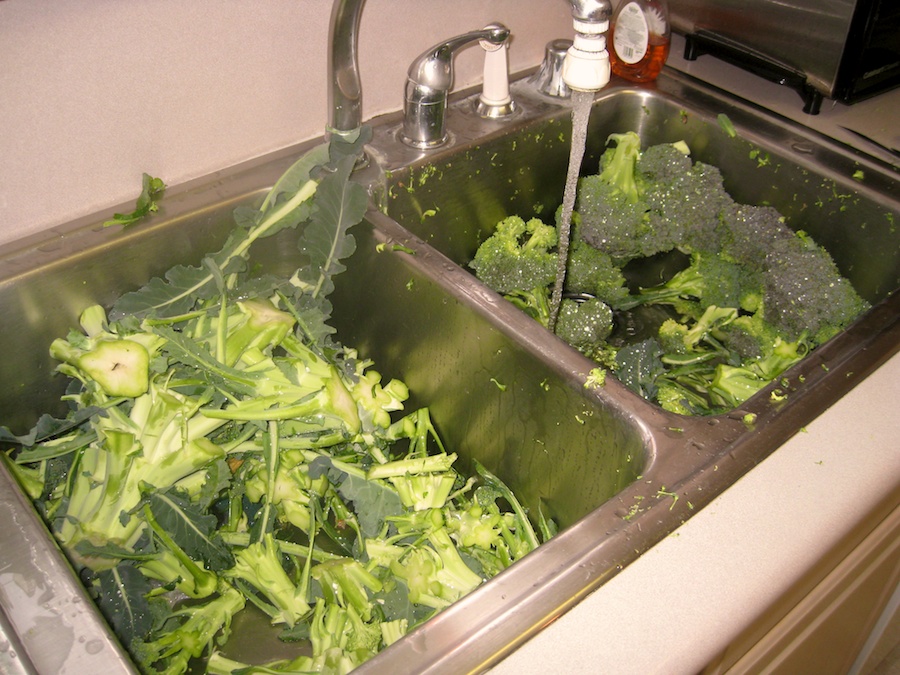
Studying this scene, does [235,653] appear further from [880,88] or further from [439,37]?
[880,88]

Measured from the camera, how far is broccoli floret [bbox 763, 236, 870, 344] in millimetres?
988

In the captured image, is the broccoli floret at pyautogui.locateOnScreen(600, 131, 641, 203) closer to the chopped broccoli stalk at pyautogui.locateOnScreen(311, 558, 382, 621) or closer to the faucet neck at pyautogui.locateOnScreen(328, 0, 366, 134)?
the faucet neck at pyautogui.locateOnScreen(328, 0, 366, 134)

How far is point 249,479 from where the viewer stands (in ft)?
2.86

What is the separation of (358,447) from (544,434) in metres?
0.24

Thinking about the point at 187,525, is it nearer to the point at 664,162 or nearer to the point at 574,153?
the point at 574,153

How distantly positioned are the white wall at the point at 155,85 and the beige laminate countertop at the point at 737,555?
759 millimetres

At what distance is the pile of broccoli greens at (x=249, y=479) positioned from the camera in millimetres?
779

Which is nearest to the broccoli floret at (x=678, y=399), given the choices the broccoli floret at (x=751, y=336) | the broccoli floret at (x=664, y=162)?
the broccoli floret at (x=751, y=336)

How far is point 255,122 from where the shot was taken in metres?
1.03

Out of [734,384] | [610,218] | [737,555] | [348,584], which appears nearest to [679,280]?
[610,218]

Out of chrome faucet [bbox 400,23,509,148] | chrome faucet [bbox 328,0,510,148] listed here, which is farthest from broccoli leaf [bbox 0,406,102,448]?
chrome faucet [bbox 400,23,509,148]

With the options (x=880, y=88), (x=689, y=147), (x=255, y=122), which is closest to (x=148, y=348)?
(x=255, y=122)

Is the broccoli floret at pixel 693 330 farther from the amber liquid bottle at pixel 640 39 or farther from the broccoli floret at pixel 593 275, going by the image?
the amber liquid bottle at pixel 640 39

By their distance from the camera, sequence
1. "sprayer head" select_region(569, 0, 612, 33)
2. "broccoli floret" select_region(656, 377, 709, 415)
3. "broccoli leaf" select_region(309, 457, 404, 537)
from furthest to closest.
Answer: "broccoli floret" select_region(656, 377, 709, 415), "broccoli leaf" select_region(309, 457, 404, 537), "sprayer head" select_region(569, 0, 612, 33)
